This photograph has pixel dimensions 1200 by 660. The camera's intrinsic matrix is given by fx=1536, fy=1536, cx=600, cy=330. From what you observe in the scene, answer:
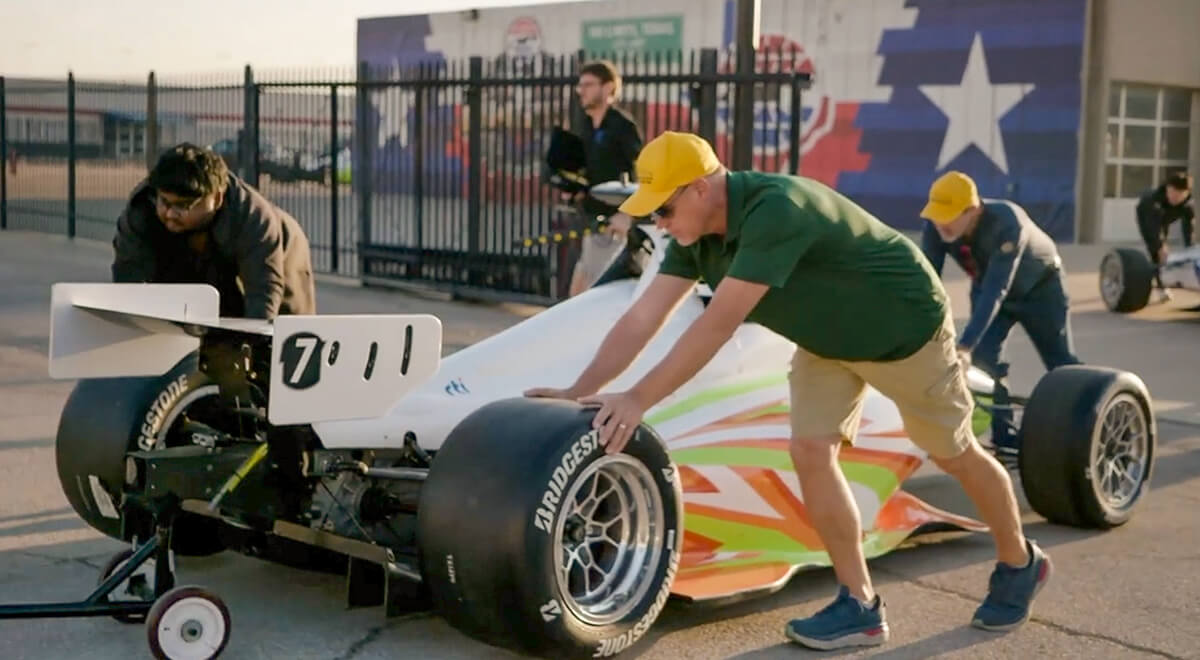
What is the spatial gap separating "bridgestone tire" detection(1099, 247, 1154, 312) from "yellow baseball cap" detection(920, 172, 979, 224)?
362 inches

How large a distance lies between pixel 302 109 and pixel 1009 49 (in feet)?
51.8

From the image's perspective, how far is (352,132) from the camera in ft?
54.7

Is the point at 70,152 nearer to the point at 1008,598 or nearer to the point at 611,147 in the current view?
the point at 611,147

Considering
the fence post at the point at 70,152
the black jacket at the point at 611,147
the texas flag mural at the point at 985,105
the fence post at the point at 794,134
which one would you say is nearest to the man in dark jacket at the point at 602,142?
the black jacket at the point at 611,147

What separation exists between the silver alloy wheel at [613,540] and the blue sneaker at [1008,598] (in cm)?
128

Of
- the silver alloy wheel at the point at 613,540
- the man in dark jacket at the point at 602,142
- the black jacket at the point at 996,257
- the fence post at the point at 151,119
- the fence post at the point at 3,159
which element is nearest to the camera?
the silver alloy wheel at the point at 613,540

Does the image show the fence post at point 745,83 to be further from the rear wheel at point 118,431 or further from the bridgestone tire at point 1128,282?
the rear wheel at point 118,431

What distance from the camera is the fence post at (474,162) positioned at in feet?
48.4

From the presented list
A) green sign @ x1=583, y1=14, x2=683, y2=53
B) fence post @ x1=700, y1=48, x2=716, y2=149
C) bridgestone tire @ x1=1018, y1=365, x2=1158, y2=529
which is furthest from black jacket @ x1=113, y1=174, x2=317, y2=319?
green sign @ x1=583, y1=14, x2=683, y2=53

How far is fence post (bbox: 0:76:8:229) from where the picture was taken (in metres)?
22.7

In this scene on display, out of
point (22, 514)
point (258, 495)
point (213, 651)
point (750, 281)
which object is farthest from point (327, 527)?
point (22, 514)

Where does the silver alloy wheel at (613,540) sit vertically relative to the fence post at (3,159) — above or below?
below

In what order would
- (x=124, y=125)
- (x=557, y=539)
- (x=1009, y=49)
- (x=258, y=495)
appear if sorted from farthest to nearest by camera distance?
(x=1009, y=49) → (x=124, y=125) → (x=258, y=495) → (x=557, y=539)

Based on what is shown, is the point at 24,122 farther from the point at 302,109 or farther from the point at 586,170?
the point at 586,170
